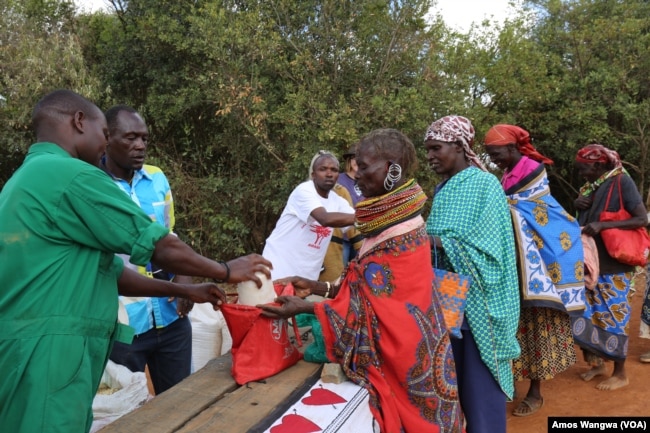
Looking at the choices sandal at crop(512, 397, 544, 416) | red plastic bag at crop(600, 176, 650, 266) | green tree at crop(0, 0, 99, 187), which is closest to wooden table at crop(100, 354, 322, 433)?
sandal at crop(512, 397, 544, 416)

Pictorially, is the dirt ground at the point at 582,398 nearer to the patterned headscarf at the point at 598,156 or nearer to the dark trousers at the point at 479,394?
the dark trousers at the point at 479,394

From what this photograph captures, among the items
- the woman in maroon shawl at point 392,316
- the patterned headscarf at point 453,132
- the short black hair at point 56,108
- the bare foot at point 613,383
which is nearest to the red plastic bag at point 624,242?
the bare foot at point 613,383

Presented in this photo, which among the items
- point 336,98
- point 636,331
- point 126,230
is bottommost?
point 636,331

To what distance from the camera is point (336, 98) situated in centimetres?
796

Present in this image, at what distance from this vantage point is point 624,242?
4.80 meters

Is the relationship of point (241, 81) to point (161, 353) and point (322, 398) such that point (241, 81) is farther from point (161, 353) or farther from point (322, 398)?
point (322, 398)

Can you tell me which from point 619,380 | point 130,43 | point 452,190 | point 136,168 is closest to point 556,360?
point 619,380

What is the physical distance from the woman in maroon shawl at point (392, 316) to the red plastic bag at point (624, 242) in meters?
3.19

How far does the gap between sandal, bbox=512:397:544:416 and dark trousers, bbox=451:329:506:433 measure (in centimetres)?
148

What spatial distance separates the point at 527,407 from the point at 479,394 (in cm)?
168

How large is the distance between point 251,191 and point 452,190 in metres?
5.73

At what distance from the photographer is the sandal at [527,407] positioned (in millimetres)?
4352

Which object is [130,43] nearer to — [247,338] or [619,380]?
[247,338]

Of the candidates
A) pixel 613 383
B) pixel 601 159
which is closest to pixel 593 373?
pixel 613 383
